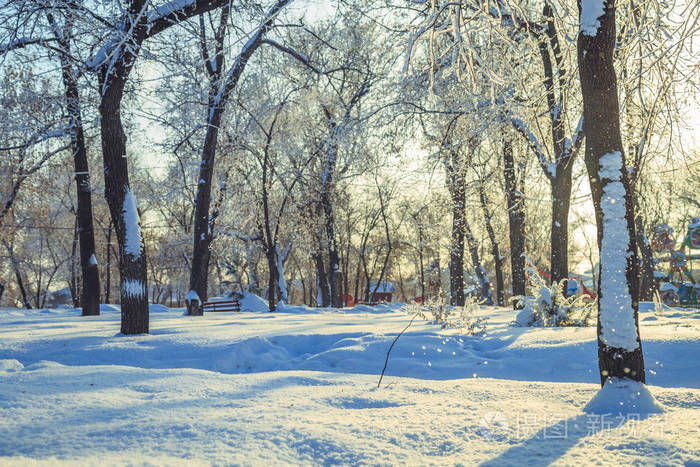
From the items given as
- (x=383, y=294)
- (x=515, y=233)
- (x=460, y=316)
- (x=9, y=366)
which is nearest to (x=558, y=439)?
(x=9, y=366)

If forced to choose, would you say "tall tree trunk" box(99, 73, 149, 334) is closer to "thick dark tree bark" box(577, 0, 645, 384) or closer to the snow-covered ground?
the snow-covered ground

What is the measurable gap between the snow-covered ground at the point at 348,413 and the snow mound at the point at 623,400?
0.34 feet

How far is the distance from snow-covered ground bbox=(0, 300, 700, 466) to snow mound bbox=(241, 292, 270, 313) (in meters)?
11.8

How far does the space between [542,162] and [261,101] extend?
10239mm

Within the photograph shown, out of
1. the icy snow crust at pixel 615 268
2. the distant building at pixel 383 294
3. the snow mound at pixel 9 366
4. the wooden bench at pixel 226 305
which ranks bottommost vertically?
the distant building at pixel 383 294

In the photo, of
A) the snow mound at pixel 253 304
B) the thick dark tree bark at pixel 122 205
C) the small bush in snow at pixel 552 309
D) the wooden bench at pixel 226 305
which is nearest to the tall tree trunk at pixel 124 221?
the thick dark tree bark at pixel 122 205

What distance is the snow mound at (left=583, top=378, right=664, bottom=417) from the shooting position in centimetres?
303

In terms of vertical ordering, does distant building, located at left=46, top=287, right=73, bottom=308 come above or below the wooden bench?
below

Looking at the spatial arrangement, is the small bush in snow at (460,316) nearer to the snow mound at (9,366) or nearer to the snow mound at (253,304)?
the snow mound at (9,366)

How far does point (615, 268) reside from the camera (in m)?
3.30

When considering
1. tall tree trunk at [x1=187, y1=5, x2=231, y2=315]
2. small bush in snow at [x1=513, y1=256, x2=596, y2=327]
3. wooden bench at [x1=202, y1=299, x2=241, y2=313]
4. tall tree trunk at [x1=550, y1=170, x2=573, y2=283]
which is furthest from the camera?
wooden bench at [x1=202, y1=299, x2=241, y2=313]

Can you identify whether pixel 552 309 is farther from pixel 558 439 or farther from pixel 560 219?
Answer: pixel 558 439

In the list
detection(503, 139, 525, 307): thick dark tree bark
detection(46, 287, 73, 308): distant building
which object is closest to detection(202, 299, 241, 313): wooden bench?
detection(503, 139, 525, 307): thick dark tree bark

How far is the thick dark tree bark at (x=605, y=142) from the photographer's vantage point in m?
3.27
